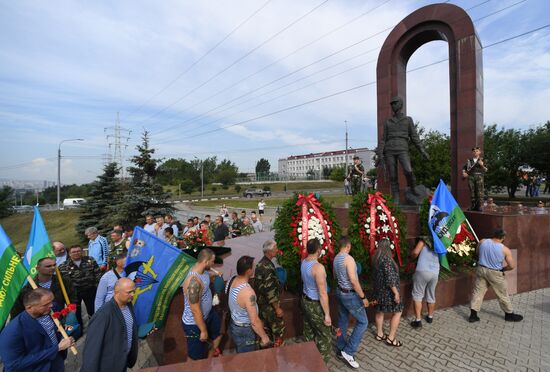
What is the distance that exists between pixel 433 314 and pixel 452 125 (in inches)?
244

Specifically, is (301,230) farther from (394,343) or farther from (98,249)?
(98,249)

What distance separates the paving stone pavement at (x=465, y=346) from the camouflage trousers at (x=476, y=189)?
8.27 feet

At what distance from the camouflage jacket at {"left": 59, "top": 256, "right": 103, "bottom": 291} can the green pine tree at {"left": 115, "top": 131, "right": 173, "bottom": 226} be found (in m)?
10.9

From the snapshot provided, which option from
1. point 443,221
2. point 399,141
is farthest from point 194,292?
point 399,141

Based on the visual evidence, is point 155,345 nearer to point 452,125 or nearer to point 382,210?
point 382,210

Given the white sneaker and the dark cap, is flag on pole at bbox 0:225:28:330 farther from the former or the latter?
the dark cap

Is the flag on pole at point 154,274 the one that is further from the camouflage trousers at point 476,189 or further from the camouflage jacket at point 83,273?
the camouflage trousers at point 476,189

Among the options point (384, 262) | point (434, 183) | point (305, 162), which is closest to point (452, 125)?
point (384, 262)

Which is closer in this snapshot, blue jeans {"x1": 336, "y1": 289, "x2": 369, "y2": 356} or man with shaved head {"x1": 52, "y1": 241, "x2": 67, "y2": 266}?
blue jeans {"x1": 336, "y1": 289, "x2": 369, "y2": 356}

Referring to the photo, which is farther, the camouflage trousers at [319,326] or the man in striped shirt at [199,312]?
the camouflage trousers at [319,326]

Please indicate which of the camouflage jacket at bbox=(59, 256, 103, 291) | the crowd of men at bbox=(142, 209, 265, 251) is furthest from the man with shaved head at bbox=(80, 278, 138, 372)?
the crowd of men at bbox=(142, 209, 265, 251)

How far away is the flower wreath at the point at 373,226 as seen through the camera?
506cm

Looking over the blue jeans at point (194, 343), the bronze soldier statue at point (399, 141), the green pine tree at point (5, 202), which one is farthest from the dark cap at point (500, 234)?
the green pine tree at point (5, 202)

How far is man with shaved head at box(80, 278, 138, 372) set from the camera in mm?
2451
